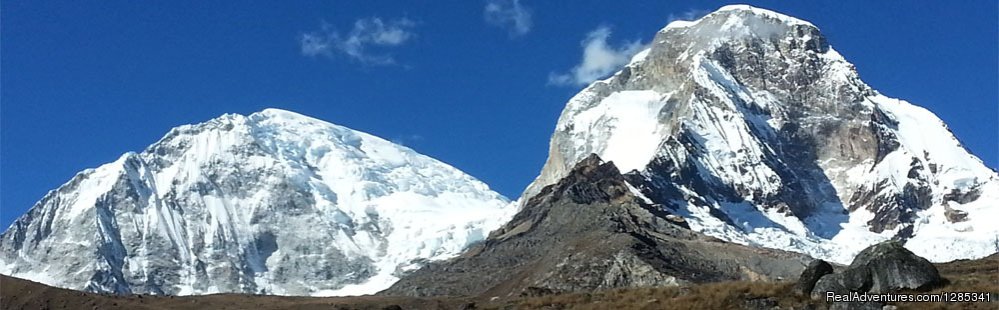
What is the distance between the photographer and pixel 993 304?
58094 millimetres

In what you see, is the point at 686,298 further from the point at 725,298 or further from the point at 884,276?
the point at 884,276

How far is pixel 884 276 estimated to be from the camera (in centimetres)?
6178

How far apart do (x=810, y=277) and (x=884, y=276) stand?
3.69 meters

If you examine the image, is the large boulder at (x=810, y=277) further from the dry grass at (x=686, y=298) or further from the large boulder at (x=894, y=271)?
the large boulder at (x=894, y=271)

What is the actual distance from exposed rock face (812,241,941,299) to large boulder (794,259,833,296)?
2.77ft

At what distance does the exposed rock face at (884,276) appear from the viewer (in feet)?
202

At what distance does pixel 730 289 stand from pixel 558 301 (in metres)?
12.3

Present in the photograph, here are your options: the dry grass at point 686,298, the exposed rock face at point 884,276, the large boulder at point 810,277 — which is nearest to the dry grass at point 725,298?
the dry grass at point 686,298

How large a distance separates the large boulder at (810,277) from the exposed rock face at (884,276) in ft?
2.77

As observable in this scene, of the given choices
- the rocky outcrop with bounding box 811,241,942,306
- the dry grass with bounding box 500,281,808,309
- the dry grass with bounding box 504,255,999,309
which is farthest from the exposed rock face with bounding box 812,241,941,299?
the dry grass with bounding box 500,281,808,309

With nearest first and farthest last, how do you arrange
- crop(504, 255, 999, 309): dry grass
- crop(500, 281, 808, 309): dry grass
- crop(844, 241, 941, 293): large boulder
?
crop(504, 255, 999, 309): dry grass → crop(844, 241, 941, 293): large boulder → crop(500, 281, 808, 309): dry grass

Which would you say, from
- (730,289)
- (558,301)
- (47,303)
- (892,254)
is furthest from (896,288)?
(47,303)

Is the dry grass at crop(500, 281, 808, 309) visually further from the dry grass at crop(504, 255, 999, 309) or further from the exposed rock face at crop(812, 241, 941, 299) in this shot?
the exposed rock face at crop(812, 241, 941, 299)

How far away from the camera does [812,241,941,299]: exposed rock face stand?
61.4 metres
